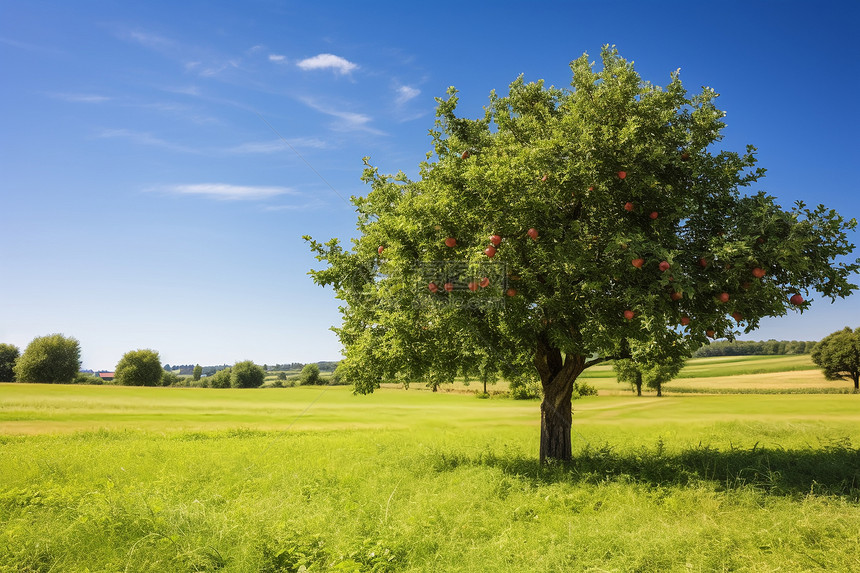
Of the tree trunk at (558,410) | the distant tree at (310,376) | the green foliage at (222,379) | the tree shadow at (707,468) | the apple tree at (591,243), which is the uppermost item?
the apple tree at (591,243)

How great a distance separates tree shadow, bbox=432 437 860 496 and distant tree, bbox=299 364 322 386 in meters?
71.1

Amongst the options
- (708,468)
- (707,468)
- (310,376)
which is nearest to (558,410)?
(707,468)

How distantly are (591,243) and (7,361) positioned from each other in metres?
104

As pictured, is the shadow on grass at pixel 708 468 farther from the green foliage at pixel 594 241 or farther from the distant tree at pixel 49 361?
the distant tree at pixel 49 361

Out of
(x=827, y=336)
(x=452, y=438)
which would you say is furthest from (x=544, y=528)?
(x=827, y=336)

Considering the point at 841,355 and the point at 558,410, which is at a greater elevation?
the point at 558,410

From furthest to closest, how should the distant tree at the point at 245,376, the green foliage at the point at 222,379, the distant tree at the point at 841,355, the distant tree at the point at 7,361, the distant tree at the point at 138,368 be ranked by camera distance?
the green foliage at the point at 222,379
the distant tree at the point at 245,376
the distant tree at the point at 138,368
the distant tree at the point at 7,361
the distant tree at the point at 841,355

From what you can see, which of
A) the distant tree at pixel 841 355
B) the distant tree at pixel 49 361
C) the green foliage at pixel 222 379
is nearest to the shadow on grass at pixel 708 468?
the distant tree at pixel 841 355

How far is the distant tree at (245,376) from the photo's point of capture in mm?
102250

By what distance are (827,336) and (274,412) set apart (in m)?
80.3

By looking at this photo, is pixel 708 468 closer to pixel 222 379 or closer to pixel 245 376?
pixel 245 376

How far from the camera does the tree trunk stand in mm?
17391

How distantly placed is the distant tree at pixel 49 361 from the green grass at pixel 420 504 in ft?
216

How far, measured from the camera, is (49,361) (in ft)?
256
